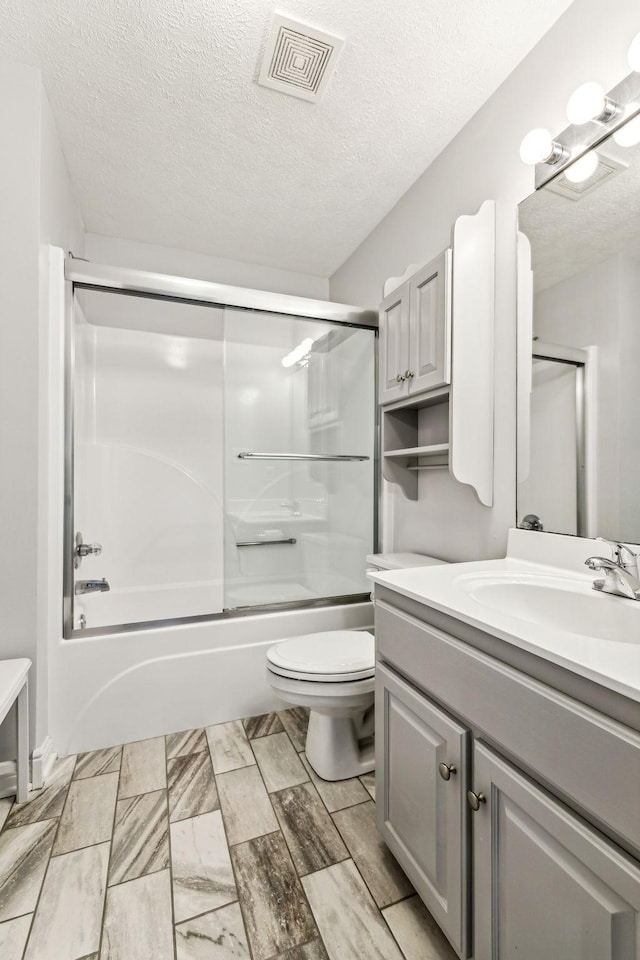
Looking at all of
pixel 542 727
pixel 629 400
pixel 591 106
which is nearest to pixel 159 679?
pixel 542 727

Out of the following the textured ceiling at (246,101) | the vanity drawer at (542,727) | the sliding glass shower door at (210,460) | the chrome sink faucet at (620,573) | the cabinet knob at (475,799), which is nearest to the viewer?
the vanity drawer at (542,727)

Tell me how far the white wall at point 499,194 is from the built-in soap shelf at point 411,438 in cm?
6

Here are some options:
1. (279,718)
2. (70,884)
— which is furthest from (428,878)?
(279,718)

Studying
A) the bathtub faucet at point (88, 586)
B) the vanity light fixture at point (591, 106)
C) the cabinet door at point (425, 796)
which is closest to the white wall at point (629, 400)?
the vanity light fixture at point (591, 106)

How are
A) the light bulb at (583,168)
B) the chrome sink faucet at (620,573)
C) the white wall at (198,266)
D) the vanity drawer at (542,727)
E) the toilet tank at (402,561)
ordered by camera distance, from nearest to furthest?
1. the vanity drawer at (542,727)
2. the chrome sink faucet at (620,573)
3. the light bulb at (583,168)
4. the toilet tank at (402,561)
5. the white wall at (198,266)

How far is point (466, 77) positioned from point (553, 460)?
4.48 ft

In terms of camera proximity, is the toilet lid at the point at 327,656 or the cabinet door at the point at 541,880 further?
the toilet lid at the point at 327,656

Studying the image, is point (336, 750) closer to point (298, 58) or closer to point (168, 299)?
point (168, 299)

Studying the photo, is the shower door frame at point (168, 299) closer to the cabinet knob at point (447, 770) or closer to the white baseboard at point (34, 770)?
the white baseboard at point (34, 770)

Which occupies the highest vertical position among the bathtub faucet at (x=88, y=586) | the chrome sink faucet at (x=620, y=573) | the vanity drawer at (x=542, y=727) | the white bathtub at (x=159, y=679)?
the chrome sink faucet at (x=620, y=573)

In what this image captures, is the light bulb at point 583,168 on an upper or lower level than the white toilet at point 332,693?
upper

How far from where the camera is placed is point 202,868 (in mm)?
1186

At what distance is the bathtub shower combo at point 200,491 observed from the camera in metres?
1.81

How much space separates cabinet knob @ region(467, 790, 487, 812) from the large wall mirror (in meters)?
0.72
